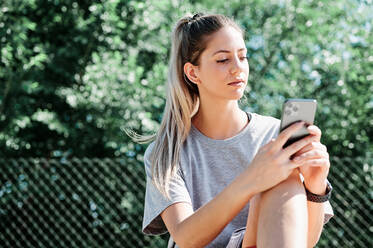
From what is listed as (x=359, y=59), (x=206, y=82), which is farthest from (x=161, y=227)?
(x=359, y=59)

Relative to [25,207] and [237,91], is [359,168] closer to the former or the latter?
[237,91]

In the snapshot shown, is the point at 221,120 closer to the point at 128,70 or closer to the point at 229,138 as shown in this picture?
the point at 229,138

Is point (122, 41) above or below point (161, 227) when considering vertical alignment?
above

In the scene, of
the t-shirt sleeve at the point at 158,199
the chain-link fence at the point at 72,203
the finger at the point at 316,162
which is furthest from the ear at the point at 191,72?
the chain-link fence at the point at 72,203

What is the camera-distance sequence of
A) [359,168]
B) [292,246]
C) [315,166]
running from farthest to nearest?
[359,168], [315,166], [292,246]

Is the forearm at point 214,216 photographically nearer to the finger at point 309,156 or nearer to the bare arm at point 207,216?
the bare arm at point 207,216

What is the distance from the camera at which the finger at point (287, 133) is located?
1388 millimetres

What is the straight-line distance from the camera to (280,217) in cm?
132

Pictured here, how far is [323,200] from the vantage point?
59.2 inches

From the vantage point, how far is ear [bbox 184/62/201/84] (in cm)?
184

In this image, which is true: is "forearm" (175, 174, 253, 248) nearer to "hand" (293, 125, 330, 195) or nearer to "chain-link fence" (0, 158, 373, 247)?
"hand" (293, 125, 330, 195)

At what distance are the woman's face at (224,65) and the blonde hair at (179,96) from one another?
3 cm

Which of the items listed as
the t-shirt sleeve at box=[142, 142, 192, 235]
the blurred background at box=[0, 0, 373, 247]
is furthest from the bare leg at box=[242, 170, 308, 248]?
the blurred background at box=[0, 0, 373, 247]

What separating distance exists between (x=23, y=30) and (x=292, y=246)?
2888 mm
